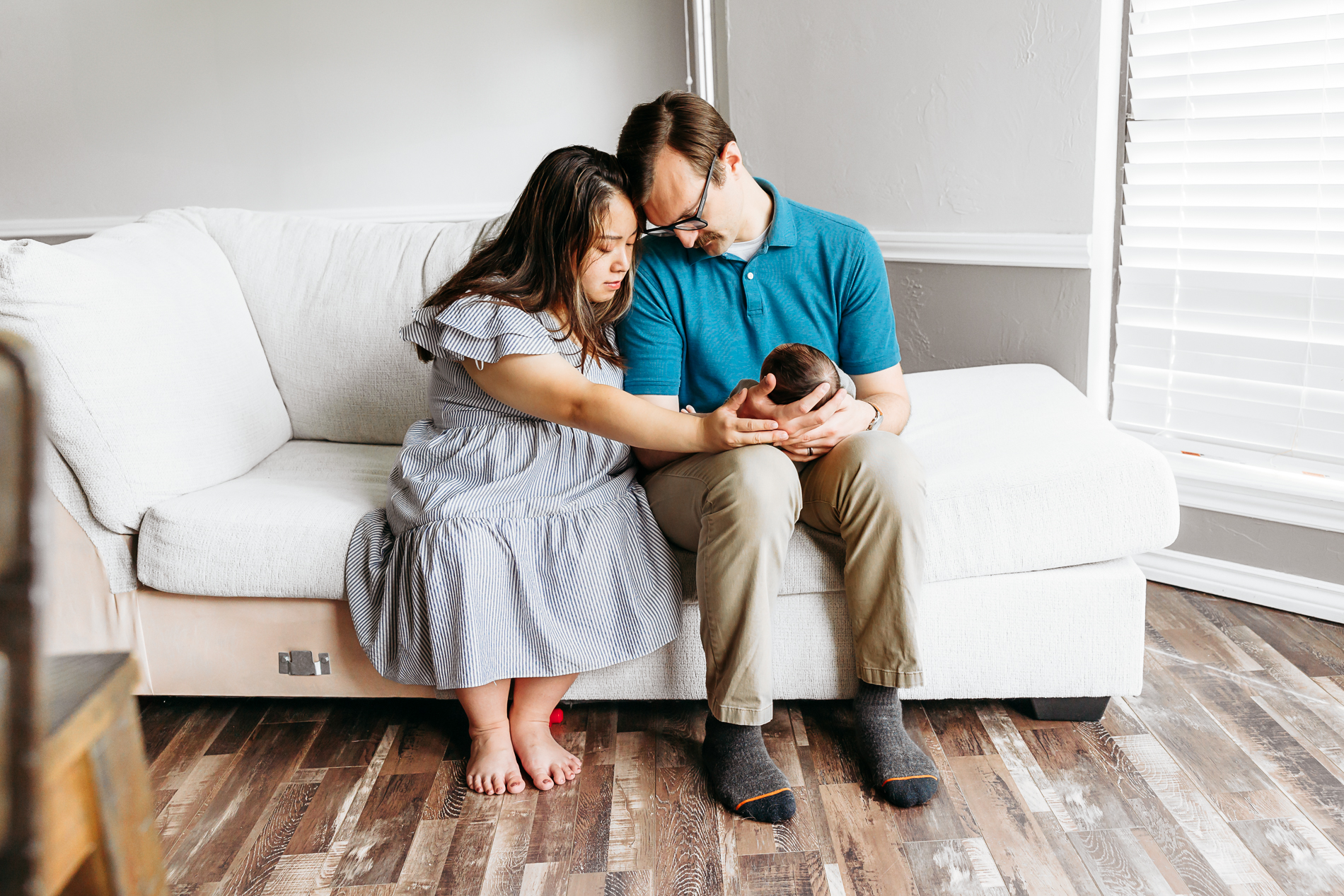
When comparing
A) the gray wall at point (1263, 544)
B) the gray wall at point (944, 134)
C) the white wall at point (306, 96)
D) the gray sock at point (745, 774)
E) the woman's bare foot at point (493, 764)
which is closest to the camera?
the gray sock at point (745, 774)

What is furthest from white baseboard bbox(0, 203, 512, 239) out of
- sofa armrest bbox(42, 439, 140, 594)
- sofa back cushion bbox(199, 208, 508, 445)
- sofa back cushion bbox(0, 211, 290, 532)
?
sofa armrest bbox(42, 439, 140, 594)

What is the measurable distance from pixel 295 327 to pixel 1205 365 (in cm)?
195

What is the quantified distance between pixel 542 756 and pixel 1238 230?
5.57ft

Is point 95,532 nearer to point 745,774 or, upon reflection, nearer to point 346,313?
point 346,313

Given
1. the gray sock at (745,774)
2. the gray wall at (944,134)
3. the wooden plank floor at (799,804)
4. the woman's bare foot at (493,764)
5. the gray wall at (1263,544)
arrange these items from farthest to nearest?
the gray wall at (944,134)
the gray wall at (1263,544)
the woman's bare foot at (493,764)
the gray sock at (745,774)
the wooden plank floor at (799,804)

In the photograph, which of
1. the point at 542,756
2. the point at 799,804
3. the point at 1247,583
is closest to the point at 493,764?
the point at 542,756

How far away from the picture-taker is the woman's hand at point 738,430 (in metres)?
1.46

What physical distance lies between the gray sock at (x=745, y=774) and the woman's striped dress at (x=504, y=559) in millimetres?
178

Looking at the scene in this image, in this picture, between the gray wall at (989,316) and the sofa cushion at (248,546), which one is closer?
the sofa cushion at (248,546)

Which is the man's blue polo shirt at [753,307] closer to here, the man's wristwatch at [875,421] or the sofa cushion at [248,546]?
the man's wristwatch at [875,421]

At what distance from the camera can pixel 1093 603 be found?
1.52m

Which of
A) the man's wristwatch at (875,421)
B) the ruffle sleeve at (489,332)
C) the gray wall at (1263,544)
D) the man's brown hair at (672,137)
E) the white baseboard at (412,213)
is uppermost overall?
the man's brown hair at (672,137)

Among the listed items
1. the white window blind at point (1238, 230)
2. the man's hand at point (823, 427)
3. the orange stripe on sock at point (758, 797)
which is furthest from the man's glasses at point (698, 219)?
the white window blind at point (1238, 230)

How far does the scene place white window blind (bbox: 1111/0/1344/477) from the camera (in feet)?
5.98
